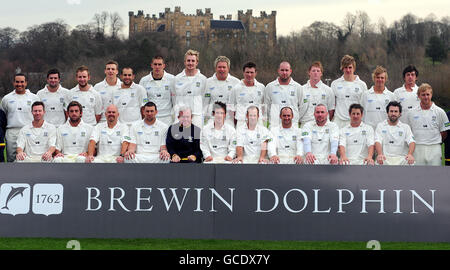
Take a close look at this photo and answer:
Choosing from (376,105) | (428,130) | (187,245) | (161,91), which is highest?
(161,91)

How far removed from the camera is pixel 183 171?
9156mm

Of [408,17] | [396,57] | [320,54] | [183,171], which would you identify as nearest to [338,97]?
[183,171]

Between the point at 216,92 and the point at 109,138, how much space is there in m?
2.08

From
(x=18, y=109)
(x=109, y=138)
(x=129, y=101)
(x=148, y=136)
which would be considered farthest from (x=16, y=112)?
(x=148, y=136)

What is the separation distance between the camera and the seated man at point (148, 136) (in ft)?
34.9

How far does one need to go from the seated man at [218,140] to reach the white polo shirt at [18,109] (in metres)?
3.22

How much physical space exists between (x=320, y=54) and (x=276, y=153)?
40.3 m

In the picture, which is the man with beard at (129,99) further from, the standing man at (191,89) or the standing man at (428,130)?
the standing man at (428,130)

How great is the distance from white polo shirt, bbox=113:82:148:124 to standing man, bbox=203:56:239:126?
106cm

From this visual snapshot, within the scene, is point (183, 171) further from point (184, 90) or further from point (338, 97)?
point (338, 97)

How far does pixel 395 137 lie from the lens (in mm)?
10766

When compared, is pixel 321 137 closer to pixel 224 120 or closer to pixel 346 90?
pixel 224 120

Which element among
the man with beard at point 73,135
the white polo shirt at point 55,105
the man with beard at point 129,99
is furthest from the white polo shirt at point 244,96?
the white polo shirt at point 55,105
